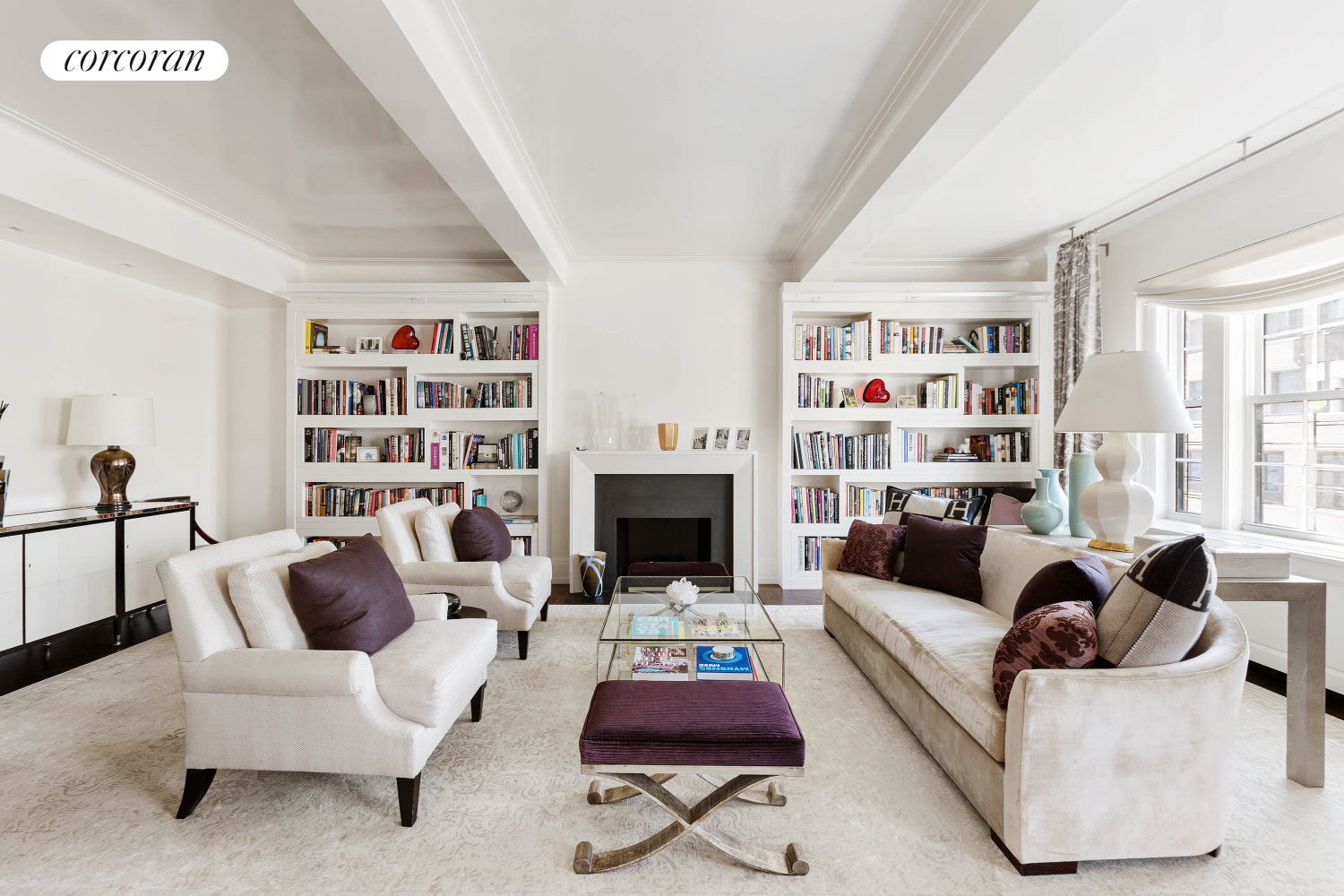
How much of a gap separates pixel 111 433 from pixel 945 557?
15.9ft

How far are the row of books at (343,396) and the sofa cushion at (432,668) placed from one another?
9.22 ft

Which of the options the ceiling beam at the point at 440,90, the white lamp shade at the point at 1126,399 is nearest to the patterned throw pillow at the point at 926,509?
the white lamp shade at the point at 1126,399

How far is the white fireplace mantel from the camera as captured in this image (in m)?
4.61

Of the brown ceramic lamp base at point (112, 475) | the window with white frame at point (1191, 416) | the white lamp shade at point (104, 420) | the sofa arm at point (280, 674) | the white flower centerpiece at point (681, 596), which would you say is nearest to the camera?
the sofa arm at point (280, 674)

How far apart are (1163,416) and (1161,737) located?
4.38 feet

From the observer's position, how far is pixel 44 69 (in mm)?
2348

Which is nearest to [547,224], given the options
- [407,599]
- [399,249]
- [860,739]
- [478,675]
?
[399,249]

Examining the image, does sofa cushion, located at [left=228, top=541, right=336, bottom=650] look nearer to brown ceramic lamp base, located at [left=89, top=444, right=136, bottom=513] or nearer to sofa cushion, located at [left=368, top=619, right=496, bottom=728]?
sofa cushion, located at [left=368, top=619, right=496, bottom=728]

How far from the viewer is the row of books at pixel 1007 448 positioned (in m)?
4.75

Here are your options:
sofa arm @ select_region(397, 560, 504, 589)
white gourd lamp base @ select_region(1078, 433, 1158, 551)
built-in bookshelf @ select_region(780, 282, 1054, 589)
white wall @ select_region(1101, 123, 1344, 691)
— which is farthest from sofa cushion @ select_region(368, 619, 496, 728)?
white wall @ select_region(1101, 123, 1344, 691)

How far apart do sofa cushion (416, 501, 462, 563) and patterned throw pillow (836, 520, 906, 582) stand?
2289 millimetres

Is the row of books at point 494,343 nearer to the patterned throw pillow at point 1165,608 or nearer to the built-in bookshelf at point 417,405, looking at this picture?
the built-in bookshelf at point 417,405

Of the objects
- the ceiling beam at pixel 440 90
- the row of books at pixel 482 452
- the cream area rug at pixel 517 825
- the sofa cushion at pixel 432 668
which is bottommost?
the cream area rug at pixel 517 825

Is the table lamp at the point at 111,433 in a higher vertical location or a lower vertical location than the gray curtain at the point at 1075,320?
lower
